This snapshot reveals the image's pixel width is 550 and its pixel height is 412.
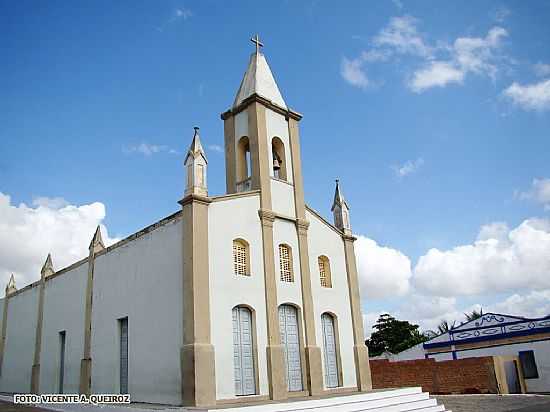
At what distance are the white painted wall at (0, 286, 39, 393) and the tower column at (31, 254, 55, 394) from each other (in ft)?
1.89

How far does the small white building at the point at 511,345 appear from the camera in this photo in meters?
24.5

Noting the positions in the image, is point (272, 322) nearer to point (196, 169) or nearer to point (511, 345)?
point (196, 169)

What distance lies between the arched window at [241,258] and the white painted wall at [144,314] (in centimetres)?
165

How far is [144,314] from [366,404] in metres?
7.04

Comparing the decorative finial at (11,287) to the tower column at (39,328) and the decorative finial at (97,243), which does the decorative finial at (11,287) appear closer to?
the tower column at (39,328)

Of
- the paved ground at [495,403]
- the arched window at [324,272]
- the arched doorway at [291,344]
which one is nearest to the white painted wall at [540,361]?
the paved ground at [495,403]

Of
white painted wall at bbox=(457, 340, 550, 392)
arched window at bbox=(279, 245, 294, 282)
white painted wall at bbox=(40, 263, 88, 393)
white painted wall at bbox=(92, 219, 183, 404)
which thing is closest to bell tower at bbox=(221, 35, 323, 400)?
arched window at bbox=(279, 245, 294, 282)

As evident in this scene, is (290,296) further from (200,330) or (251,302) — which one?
(200,330)

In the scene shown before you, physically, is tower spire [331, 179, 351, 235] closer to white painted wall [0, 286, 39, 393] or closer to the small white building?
the small white building

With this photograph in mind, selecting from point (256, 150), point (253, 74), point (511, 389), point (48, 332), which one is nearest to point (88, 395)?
point (48, 332)

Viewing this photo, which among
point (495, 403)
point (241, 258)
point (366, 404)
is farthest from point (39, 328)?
point (495, 403)

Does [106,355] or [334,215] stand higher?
[334,215]

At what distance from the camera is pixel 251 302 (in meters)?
15.1

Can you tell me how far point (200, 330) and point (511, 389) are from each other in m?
17.7
